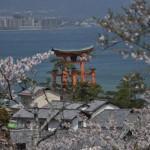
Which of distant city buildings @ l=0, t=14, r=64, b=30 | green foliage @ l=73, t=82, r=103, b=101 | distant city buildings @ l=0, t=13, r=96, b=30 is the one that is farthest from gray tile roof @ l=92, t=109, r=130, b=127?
distant city buildings @ l=0, t=14, r=64, b=30

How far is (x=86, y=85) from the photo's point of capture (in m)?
18.8

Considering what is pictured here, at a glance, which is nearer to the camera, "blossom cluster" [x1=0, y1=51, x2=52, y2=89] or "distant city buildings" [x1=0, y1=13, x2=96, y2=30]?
"blossom cluster" [x1=0, y1=51, x2=52, y2=89]

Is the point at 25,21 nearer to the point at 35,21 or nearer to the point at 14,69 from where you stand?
the point at 35,21

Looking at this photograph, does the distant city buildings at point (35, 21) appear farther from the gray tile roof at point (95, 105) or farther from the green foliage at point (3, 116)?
the gray tile roof at point (95, 105)

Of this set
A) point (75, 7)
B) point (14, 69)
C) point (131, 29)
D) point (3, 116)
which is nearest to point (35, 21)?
point (75, 7)

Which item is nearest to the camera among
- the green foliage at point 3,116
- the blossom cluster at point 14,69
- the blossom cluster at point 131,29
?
the blossom cluster at point 131,29

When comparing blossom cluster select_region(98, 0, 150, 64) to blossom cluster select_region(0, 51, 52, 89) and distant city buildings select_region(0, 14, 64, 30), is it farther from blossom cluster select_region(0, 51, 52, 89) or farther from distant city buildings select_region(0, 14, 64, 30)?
distant city buildings select_region(0, 14, 64, 30)

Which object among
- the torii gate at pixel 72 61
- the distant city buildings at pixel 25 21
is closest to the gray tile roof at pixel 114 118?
the torii gate at pixel 72 61

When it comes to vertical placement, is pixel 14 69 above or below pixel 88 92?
above

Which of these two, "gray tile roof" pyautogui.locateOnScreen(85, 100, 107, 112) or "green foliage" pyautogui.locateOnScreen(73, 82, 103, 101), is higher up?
"gray tile roof" pyautogui.locateOnScreen(85, 100, 107, 112)

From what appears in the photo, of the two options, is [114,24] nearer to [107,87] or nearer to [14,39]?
[107,87]

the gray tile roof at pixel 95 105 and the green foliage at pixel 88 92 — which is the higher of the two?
the gray tile roof at pixel 95 105

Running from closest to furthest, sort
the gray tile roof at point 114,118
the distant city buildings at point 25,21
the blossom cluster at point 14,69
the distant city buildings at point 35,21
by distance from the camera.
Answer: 1. the blossom cluster at point 14,69
2. the distant city buildings at point 35,21
3. the gray tile roof at point 114,118
4. the distant city buildings at point 25,21

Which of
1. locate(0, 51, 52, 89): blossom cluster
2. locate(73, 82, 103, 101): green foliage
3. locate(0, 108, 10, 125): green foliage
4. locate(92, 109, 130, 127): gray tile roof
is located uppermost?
locate(0, 51, 52, 89): blossom cluster
